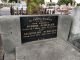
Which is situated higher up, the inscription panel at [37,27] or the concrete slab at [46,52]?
the inscription panel at [37,27]

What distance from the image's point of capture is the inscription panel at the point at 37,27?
204 inches

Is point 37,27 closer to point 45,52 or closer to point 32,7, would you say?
point 45,52

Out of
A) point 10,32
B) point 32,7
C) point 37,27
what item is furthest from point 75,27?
point 10,32

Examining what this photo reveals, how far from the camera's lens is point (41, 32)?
5406mm

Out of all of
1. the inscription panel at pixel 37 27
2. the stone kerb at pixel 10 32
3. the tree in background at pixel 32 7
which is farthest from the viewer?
the tree in background at pixel 32 7

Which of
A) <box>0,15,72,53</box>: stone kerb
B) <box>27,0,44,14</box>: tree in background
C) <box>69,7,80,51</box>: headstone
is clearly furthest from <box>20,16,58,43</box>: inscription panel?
<box>27,0,44,14</box>: tree in background

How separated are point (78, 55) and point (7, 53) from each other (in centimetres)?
182

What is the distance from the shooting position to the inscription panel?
5.19 metres

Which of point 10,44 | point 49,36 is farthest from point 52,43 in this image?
point 10,44

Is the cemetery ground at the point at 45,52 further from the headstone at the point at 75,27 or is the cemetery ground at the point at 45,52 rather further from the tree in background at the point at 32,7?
the tree in background at the point at 32,7

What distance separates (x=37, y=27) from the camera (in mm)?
5312

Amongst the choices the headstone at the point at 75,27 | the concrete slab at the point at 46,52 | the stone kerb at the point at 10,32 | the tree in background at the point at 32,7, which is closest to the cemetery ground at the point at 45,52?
the concrete slab at the point at 46,52

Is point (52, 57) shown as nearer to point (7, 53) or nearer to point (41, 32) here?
point (41, 32)

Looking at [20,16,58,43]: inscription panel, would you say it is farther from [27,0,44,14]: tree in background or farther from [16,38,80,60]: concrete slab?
[27,0,44,14]: tree in background
